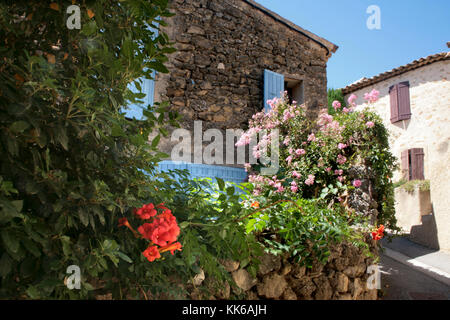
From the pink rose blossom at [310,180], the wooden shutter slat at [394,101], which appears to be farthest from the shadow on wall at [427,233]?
the wooden shutter slat at [394,101]

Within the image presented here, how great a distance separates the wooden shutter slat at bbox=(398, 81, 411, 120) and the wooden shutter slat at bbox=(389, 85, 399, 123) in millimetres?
116

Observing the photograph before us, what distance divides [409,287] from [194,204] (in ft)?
14.2

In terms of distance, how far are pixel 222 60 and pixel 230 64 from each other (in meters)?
0.20

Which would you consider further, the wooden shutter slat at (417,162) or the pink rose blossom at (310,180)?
the wooden shutter slat at (417,162)

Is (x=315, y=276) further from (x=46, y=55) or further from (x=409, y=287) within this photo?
(x=409, y=287)

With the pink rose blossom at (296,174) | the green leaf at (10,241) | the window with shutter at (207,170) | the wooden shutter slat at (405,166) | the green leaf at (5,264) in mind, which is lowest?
the green leaf at (5,264)

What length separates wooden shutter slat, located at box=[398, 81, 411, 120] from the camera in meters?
11.0

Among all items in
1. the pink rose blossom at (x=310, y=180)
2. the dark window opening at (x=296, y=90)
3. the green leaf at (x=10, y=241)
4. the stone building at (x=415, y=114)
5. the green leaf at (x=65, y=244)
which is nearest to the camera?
the green leaf at (x=10, y=241)

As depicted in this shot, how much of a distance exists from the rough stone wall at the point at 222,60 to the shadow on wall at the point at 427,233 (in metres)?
3.53

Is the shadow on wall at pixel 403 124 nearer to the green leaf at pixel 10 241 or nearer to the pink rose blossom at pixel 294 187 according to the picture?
the pink rose blossom at pixel 294 187

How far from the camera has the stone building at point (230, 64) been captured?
5973 mm

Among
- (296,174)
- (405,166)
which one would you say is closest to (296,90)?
(296,174)

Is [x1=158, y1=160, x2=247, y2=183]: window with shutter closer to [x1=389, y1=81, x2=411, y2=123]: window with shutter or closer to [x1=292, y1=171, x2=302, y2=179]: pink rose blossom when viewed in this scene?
[x1=292, y1=171, x2=302, y2=179]: pink rose blossom

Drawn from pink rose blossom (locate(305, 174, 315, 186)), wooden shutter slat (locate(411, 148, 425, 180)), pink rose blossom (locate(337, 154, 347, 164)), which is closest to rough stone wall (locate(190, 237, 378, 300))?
pink rose blossom (locate(305, 174, 315, 186))
